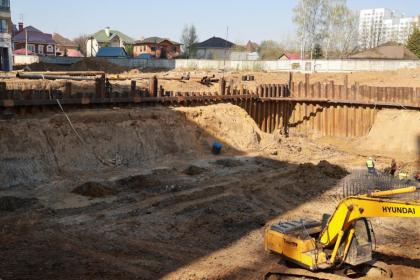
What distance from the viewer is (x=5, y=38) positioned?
48.6 meters

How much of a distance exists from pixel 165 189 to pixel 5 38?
3870cm

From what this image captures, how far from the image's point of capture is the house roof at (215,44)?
92.5 metres

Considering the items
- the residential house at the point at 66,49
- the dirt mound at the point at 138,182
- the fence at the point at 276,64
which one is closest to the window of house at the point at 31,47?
the residential house at the point at 66,49

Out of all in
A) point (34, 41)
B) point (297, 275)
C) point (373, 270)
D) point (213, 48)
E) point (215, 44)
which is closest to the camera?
point (297, 275)

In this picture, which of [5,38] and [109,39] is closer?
[5,38]

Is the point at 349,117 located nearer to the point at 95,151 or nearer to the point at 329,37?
the point at 95,151

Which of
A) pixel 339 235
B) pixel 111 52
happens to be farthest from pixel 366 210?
pixel 111 52

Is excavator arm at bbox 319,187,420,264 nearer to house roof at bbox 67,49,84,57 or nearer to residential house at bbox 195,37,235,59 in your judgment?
residential house at bbox 195,37,235,59

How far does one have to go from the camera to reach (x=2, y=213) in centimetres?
1312

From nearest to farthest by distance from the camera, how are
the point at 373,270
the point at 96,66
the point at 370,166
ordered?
the point at 373,270 < the point at 370,166 < the point at 96,66

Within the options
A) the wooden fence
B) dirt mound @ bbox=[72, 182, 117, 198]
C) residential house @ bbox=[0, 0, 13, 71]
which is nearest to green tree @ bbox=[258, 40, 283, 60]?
residential house @ bbox=[0, 0, 13, 71]

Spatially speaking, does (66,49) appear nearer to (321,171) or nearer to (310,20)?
(310,20)

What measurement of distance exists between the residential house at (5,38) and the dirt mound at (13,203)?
35705mm

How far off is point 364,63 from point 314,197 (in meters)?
31.7
